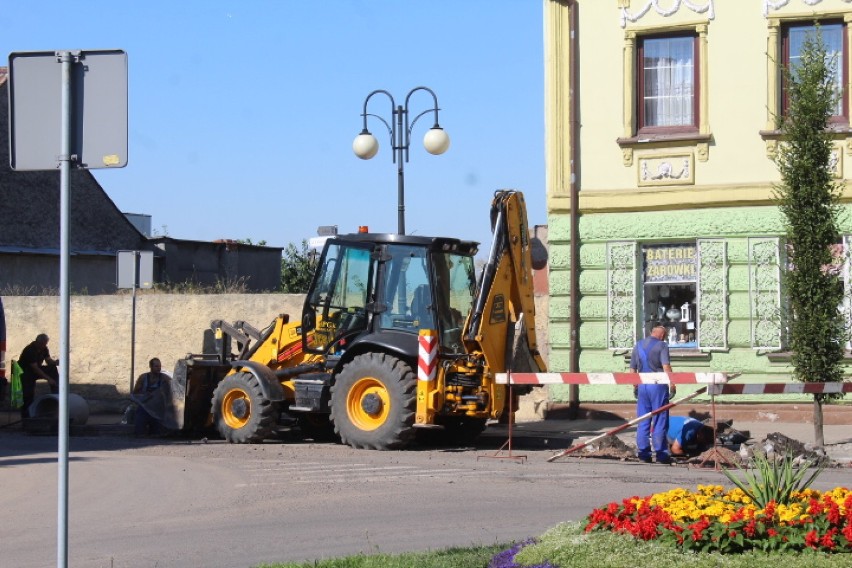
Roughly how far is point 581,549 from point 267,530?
12.1 ft

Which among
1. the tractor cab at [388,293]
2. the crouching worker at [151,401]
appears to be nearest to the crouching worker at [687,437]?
the tractor cab at [388,293]

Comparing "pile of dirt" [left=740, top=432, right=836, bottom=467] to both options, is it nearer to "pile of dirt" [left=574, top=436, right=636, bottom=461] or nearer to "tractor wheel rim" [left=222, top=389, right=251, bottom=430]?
"pile of dirt" [left=574, top=436, right=636, bottom=461]

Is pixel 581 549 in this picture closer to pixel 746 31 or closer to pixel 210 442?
pixel 210 442

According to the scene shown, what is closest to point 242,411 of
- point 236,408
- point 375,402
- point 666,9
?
point 236,408

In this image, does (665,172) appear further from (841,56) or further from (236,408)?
(236,408)

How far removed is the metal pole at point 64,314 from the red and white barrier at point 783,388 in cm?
948

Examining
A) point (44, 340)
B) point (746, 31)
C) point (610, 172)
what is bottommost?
point (44, 340)

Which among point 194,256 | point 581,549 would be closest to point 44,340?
point 581,549

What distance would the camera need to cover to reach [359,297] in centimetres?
1689

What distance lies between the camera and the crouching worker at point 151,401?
59.5 feet

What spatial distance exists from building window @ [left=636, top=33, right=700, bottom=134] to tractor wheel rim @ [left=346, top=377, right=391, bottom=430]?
696cm

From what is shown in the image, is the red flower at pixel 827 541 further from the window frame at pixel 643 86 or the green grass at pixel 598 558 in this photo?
the window frame at pixel 643 86

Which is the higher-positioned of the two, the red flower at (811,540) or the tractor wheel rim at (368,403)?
the tractor wheel rim at (368,403)

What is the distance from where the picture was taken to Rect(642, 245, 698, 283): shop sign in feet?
66.0
